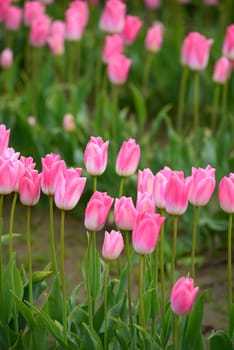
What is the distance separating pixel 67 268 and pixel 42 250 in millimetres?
183

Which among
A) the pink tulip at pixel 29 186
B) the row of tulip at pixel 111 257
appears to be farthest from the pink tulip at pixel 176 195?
the pink tulip at pixel 29 186

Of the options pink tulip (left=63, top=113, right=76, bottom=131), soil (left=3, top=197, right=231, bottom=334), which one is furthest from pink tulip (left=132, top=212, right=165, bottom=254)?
pink tulip (left=63, top=113, right=76, bottom=131)

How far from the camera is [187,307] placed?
2.27m

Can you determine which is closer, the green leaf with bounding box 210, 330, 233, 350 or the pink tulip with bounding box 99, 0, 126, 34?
the green leaf with bounding box 210, 330, 233, 350

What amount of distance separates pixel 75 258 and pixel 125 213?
1.48 m

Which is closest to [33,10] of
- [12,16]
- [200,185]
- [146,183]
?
[12,16]

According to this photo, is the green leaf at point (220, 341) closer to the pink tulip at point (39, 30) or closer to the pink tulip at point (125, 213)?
the pink tulip at point (125, 213)

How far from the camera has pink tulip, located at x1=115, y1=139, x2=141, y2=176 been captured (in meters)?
2.63

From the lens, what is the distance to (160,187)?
246cm

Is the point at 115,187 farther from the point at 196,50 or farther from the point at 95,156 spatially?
the point at 95,156

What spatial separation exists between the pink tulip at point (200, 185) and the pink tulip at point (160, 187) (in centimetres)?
6

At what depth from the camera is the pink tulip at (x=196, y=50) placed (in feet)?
12.5

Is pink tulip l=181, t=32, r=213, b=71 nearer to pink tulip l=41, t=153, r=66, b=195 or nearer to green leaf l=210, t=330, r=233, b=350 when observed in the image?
pink tulip l=41, t=153, r=66, b=195

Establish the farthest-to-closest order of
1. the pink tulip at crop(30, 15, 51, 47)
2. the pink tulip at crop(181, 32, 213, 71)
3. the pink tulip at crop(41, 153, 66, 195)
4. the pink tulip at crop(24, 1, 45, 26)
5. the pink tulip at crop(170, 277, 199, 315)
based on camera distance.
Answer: the pink tulip at crop(24, 1, 45, 26), the pink tulip at crop(30, 15, 51, 47), the pink tulip at crop(181, 32, 213, 71), the pink tulip at crop(41, 153, 66, 195), the pink tulip at crop(170, 277, 199, 315)
